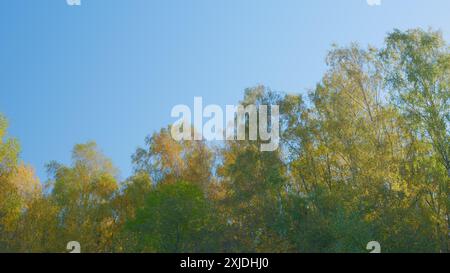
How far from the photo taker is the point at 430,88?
3070 centimetres

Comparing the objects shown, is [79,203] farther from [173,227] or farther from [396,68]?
[396,68]

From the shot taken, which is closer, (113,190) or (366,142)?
(366,142)

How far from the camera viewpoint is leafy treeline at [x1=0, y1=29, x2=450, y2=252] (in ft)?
98.4

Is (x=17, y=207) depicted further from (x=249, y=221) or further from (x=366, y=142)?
(x=366, y=142)

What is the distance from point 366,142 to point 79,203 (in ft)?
89.2

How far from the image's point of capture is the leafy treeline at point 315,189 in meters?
30.0

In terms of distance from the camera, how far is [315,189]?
35.7 meters

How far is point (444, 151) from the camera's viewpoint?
29.8m

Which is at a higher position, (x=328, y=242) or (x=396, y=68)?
(x=396, y=68)
